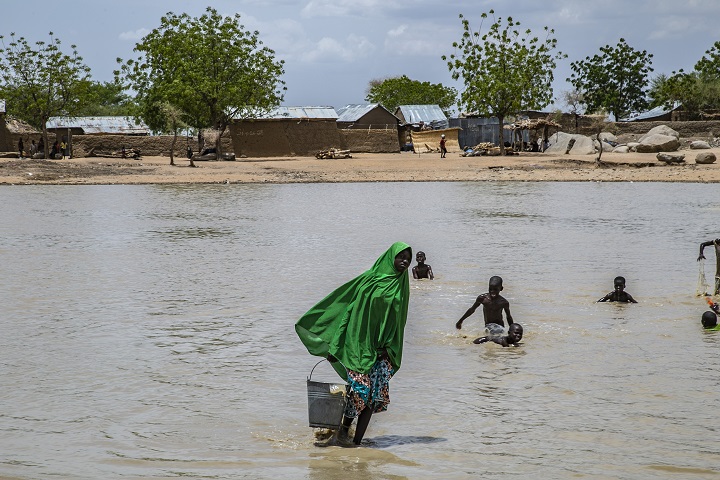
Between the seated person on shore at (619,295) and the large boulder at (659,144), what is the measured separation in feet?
111

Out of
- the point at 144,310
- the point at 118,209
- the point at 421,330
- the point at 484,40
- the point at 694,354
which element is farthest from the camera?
the point at 484,40

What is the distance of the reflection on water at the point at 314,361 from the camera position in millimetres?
6418

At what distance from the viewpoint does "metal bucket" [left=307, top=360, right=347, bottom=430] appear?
5953mm

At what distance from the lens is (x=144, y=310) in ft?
38.4

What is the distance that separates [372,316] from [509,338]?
156 inches

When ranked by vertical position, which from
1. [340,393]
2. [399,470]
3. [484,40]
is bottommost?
[399,470]

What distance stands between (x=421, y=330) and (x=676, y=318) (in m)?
2.94

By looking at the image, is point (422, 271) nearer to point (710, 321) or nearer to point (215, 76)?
point (710, 321)

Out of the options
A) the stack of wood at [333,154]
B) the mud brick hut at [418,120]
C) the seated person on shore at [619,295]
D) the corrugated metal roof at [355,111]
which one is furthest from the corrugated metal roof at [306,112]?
the seated person on shore at [619,295]

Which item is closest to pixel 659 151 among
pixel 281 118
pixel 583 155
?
pixel 583 155

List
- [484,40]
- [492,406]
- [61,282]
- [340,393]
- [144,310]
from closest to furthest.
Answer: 1. [340,393]
2. [492,406]
3. [144,310]
4. [61,282]
5. [484,40]

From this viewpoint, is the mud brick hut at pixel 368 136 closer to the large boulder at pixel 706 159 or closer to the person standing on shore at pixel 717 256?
the large boulder at pixel 706 159

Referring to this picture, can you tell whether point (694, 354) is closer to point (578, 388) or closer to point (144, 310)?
point (578, 388)

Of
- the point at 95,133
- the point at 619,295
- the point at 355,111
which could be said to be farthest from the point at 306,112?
the point at 619,295
